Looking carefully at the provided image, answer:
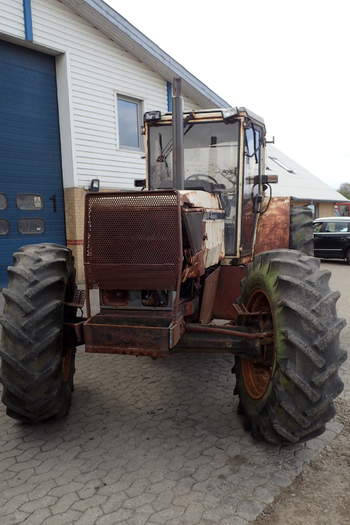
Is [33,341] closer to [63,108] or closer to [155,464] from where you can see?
[155,464]

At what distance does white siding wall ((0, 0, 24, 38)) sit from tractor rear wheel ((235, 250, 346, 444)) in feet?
25.6

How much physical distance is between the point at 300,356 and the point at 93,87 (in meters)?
9.07

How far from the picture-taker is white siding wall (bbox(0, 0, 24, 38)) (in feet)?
26.1

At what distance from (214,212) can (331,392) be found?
1908 millimetres

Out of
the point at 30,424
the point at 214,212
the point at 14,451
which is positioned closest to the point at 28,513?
the point at 14,451

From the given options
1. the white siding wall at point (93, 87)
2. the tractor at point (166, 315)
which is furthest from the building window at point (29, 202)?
the tractor at point (166, 315)

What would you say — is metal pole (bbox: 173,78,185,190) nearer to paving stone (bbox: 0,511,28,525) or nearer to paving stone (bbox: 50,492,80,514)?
paving stone (bbox: 50,492,80,514)

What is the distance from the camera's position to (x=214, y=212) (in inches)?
155

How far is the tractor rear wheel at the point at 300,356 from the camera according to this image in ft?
8.75

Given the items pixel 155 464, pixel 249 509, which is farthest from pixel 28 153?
pixel 249 509

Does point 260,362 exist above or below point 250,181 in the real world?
below

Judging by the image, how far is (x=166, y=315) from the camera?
3068mm

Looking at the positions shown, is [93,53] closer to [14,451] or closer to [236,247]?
[236,247]

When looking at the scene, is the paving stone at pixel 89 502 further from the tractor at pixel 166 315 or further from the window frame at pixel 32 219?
the window frame at pixel 32 219
